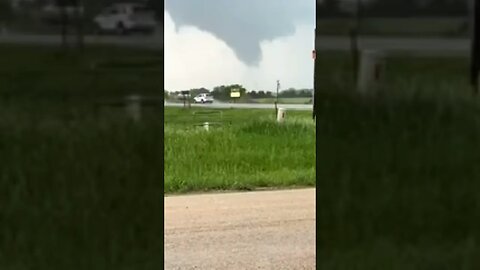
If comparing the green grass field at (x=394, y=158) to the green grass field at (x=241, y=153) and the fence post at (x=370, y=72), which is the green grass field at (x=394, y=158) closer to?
the fence post at (x=370, y=72)

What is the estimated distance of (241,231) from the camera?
2.85 meters

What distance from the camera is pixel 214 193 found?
3.48m

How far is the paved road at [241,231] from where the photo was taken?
249 centimetres

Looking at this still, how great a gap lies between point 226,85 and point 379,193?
1.17 metres

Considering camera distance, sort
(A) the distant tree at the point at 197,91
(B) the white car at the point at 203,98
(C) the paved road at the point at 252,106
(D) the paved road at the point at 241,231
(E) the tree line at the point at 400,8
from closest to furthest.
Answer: (E) the tree line at the point at 400,8
(D) the paved road at the point at 241,231
(A) the distant tree at the point at 197,91
(B) the white car at the point at 203,98
(C) the paved road at the point at 252,106

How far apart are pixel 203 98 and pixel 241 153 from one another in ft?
3.81

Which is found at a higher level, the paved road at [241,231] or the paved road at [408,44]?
the paved road at [408,44]
